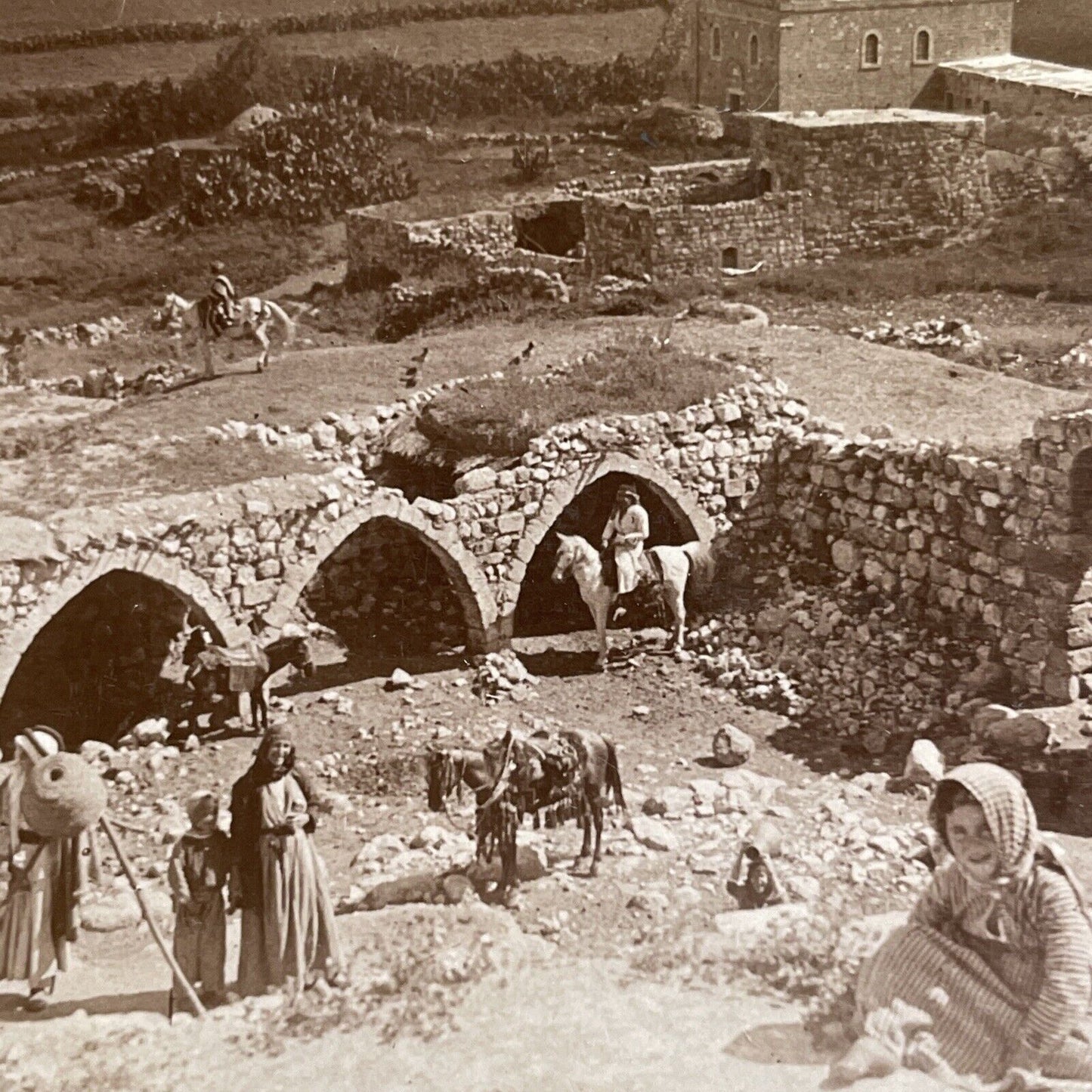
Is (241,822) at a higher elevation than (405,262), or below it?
below

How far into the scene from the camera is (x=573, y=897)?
12500mm

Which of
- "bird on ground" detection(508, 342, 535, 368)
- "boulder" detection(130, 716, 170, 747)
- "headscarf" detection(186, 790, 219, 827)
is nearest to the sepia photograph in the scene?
"headscarf" detection(186, 790, 219, 827)

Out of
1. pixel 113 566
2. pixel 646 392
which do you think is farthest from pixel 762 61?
pixel 113 566

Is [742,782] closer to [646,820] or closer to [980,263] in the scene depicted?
[646,820]

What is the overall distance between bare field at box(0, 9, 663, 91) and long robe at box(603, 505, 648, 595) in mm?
3659

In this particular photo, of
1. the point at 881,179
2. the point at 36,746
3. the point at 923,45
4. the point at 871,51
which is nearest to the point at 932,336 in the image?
the point at 881,179

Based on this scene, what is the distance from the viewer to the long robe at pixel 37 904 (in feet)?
38.5

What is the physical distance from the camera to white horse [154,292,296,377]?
1714 centimetres

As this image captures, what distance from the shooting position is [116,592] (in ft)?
50.1

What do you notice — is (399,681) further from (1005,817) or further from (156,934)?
(1005,817)

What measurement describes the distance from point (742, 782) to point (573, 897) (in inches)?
70.5

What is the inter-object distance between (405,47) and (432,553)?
405 centimetres

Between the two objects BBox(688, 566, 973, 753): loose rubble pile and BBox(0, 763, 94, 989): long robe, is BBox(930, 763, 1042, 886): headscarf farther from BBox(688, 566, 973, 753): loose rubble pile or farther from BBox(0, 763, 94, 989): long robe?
BBox(0, 763, 94, 989): long robe

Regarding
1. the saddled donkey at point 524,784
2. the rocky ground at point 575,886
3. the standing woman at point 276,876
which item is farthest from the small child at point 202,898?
the saddled donkey at point 524,784
